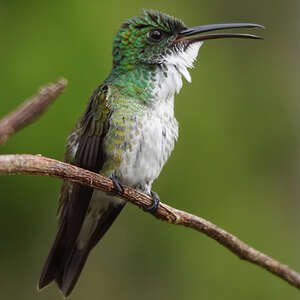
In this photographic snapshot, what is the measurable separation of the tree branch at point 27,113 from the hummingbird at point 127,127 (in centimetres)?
122

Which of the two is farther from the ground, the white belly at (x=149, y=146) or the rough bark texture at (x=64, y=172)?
the white belly at (x=149, y=146)

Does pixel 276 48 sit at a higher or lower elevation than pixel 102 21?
higher

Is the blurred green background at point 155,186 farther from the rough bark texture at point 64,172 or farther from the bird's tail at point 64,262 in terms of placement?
the rough bark texture at point 64,172

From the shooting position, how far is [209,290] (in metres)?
6.32

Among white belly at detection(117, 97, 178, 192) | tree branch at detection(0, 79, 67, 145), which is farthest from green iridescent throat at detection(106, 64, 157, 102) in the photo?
tree branch at detection(0, 79, 67, 145)

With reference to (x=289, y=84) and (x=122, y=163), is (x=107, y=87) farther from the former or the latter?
(x=289, y=84)

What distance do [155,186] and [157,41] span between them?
2380 mm

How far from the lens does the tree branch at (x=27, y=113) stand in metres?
2.05

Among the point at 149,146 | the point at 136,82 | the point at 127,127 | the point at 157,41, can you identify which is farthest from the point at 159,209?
the point at 157,41

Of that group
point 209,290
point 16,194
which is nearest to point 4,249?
point 16,194

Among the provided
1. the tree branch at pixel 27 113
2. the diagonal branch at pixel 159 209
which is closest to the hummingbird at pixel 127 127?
the diagonal branch at pixel 159 209

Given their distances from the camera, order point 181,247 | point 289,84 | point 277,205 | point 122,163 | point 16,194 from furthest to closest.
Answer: point 289,84, point 277,205, point 181,247, point 16,194, point 122,163

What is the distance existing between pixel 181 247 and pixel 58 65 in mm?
2342

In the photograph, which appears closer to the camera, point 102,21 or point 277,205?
point 102,21
